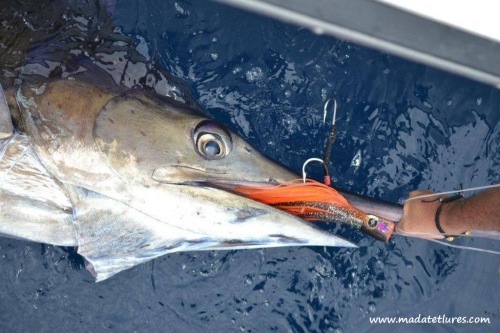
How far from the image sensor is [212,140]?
2.15m

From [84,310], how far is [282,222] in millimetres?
1390

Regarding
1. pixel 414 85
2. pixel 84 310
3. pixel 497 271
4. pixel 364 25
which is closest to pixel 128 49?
pixel 364 25

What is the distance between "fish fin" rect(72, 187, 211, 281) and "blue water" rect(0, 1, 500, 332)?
2.35 ft

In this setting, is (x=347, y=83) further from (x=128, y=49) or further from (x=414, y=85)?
(x=128, y=49)

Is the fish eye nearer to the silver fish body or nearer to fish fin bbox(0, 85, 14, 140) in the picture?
the silver fish body

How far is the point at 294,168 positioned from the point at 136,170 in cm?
116

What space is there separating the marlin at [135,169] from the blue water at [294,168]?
621mm

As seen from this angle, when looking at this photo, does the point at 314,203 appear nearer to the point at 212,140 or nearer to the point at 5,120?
the point at 212,140

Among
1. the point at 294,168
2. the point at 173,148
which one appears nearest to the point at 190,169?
the point at 173,148

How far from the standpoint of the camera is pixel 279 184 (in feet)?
7.22

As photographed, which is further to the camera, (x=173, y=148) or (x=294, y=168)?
(x=294, y=168)

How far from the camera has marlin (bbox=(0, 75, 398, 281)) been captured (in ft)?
6.92

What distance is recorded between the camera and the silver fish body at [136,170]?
6.93 ft

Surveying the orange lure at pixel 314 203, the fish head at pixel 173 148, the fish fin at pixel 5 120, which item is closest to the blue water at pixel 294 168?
the orange lure at pixel 314 203
